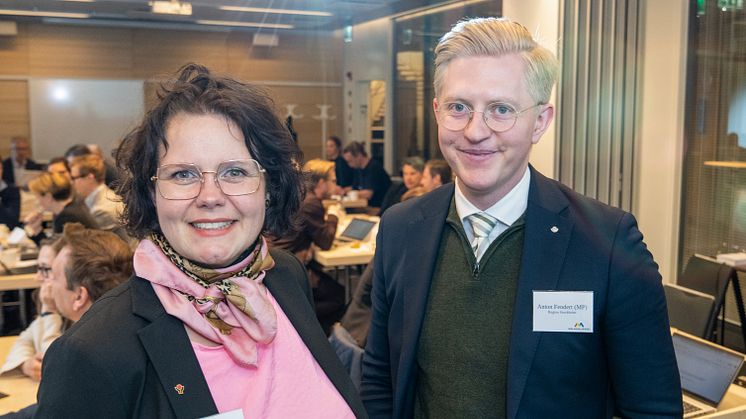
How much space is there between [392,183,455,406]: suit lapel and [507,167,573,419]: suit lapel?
0.71 ft

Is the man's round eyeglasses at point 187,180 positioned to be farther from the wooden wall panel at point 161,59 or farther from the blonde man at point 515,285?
the wooden wall panel at point 161,59

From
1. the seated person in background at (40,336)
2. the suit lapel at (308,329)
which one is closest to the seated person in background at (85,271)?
the seated person in background at (40,336)

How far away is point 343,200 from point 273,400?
314 inches

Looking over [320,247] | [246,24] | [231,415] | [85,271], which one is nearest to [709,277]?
[320,247]

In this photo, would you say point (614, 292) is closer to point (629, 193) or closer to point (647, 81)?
point (629, 193)

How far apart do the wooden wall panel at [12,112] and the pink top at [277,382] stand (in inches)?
449

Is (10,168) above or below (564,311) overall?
below

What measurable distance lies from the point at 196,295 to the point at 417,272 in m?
0.59

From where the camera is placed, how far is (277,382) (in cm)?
132

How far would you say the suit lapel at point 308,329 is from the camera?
57.3 inches

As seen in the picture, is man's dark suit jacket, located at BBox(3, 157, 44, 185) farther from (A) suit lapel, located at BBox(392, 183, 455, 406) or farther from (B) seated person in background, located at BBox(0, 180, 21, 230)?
(A) suit lapel, located at BBox(392, 183, 455, 406)

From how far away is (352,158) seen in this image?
10.2 metres

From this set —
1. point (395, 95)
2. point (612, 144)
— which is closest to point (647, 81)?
point (612, 144)

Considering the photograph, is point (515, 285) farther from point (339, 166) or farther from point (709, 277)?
point (339, 166)
